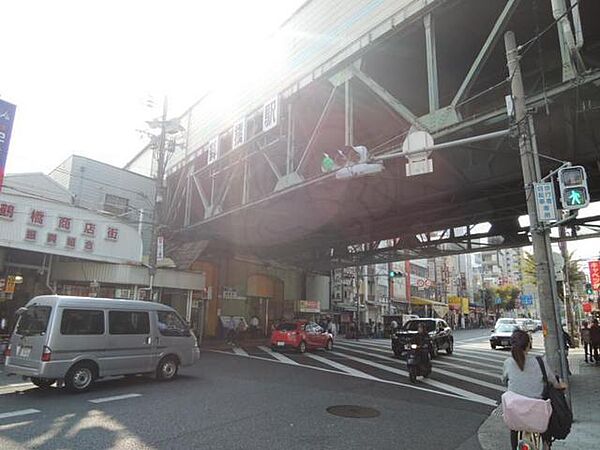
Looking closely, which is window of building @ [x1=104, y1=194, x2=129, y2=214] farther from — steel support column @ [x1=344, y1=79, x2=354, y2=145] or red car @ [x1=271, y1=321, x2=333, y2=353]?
steel support column @ [x1=344, y1=79, x2=354, y2=145]

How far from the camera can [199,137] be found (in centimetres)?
2420

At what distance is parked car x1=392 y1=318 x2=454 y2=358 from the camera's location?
66.4 ft

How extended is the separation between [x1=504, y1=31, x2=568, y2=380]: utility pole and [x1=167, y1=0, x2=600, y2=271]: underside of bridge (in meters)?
0.48

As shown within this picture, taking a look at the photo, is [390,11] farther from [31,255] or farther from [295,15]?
[31,255]

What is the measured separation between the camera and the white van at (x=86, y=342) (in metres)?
9.47

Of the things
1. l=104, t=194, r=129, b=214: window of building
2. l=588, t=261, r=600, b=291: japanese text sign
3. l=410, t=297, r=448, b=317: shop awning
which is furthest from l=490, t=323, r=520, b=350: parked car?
l=410, t=297, r=448, b=317: shop awning

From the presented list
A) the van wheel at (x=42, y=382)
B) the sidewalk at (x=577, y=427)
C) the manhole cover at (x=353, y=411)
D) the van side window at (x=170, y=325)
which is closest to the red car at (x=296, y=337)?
the van side window at (x=170, y=325)

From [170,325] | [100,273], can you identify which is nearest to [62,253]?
[100,273]

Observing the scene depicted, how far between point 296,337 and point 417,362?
919cm

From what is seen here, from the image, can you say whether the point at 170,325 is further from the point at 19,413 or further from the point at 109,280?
the point at 109,280

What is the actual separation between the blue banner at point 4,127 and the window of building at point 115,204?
515 inches

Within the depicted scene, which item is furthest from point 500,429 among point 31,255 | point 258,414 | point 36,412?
point 31,255

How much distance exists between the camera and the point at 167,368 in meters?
11.8

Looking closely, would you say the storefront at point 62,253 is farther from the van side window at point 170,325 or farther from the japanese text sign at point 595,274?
the japanese text sign at point 595,274
